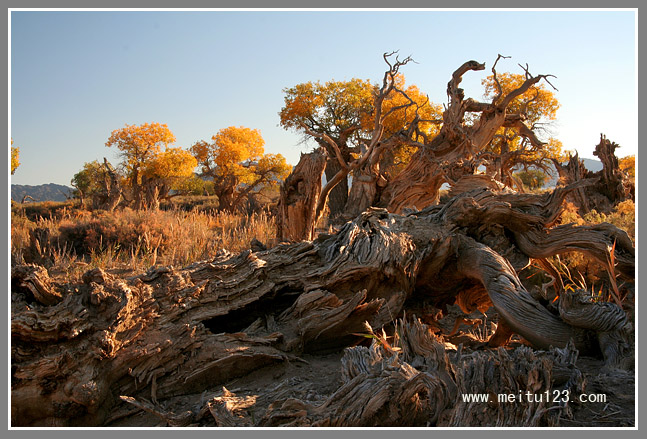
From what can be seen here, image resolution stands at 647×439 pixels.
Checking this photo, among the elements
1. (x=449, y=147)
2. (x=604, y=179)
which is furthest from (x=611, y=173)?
(x=449, y=147)

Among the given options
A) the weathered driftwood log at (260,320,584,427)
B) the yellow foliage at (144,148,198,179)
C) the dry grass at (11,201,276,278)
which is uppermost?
the yellow foliage at (144,148,198,179)

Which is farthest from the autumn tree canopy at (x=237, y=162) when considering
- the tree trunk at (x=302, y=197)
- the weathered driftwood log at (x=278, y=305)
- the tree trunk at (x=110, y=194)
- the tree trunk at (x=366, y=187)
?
the weathered driftwood log at (x=278, y=305)

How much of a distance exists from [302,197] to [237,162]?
22763mm

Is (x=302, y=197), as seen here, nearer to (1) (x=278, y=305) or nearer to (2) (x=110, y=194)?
(1) (x=278, y=305)

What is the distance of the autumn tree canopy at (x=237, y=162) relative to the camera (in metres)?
29.3

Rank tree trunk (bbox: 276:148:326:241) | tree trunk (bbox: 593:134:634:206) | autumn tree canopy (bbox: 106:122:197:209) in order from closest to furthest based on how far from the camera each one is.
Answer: tree trunk (bbox: 276:148:326:241)
tree trunk (bbox: 593:134:634:206)
autumn tree canopy (bbox: 106:122:197:209)

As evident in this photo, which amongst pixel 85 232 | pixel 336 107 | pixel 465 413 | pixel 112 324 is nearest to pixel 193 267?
pixel 112 324

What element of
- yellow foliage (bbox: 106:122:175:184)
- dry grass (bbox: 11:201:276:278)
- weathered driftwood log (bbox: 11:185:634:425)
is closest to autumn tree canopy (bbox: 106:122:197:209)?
yellow foliage (bbox: 106:122:175:184)

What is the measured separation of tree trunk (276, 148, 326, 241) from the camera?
7703 mm

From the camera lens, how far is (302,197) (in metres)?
7.86

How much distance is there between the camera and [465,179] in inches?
353

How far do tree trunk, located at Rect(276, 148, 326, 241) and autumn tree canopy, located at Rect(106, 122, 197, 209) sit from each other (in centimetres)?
2219

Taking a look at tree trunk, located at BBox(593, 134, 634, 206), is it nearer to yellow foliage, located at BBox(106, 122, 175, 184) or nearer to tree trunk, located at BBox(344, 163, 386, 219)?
tree trunk, located at BBox(344, 163, 386, 219)

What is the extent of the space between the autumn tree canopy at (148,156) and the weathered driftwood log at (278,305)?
83.9 ft
